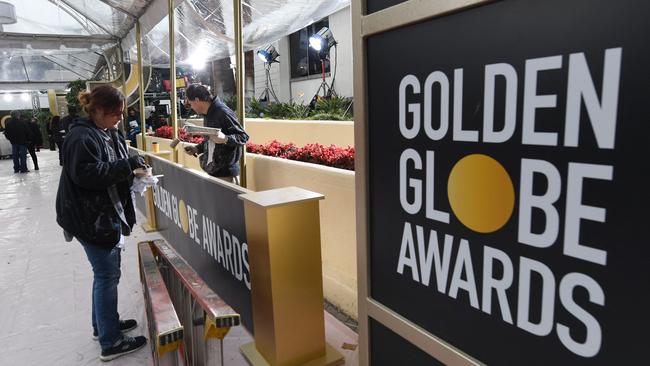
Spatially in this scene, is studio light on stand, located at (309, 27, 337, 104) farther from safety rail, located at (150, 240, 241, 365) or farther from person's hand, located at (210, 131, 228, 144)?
safety rail, located at (150, 240, 241, 365)

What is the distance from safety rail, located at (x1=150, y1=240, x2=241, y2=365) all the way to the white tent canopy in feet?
10.5

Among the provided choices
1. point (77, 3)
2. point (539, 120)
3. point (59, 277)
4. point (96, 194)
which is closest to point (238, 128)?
point (96, 194)

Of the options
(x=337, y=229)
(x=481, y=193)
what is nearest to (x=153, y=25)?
(x=337, y=229)

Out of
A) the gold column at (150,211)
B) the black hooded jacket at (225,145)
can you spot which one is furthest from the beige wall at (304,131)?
the gold column at (150,211)

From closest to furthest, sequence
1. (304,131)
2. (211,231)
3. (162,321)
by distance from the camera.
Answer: (162,321) → (211,231) → (304,131)

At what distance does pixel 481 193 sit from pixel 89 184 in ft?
7.23

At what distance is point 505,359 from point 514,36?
2.20 feet

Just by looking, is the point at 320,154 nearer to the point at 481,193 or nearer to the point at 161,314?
the point at 161,314

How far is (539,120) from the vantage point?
0.81 m

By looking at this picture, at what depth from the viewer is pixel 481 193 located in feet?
3.08

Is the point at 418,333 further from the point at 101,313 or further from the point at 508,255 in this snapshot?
the point at 101,313

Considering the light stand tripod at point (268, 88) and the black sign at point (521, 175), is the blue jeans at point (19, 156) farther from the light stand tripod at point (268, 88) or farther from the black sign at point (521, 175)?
the black sign at point (521, 175)

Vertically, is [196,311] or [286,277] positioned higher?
[286,277]

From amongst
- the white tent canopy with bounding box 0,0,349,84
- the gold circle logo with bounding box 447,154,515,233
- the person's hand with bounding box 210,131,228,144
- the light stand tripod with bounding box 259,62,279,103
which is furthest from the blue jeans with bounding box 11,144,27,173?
the gold circle logo with bounding box 447,154,515,233
